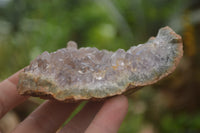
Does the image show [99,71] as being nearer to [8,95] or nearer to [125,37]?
[8,95]

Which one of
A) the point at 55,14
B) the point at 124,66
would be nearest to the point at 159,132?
the point at 124,66

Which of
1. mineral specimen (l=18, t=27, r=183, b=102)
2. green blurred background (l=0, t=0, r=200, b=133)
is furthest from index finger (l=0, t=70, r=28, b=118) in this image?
green blurred background (l=0, t=0, r=200, b=133)

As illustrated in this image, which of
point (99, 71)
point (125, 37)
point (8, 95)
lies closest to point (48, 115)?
point (8, 95)

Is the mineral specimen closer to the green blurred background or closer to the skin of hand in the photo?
the skin of hand

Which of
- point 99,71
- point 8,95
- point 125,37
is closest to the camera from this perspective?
point 99,71

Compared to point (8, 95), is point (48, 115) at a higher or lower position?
lower

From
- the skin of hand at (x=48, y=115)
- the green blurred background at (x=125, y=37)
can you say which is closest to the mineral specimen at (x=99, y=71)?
the skin of hand at (x=48, y=115)
